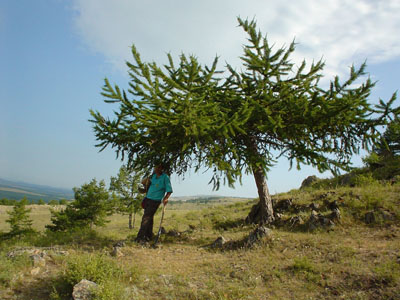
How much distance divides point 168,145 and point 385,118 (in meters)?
7.78

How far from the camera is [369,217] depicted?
28.2 ft

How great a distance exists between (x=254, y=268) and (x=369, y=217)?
5.00 meters

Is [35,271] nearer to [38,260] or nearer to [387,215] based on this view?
[38,260]

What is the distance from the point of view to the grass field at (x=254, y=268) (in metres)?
5.00

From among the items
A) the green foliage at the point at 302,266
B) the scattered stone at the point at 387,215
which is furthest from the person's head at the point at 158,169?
the scattered stone at the point at 387,215

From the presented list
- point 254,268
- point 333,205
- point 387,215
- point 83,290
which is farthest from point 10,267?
point 387,215

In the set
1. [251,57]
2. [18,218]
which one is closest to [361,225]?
[251,57]

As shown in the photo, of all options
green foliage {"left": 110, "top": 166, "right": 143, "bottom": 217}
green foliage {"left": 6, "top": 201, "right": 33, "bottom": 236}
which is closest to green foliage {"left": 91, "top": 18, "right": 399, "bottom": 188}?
green foliage {"left": 110, "top": 166, "right": 143, "bottom": 217}

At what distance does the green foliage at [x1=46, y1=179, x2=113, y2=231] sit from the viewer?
36.2 metres

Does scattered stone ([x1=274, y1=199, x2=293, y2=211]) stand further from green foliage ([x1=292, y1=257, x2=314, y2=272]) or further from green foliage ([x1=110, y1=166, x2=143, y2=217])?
green foliage ([x1=110, y1=166, x2=143, y2=217])

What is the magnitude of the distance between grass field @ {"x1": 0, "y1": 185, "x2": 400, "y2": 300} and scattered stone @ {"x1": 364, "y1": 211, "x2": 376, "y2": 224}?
12 centimetres

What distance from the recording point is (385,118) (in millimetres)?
9031

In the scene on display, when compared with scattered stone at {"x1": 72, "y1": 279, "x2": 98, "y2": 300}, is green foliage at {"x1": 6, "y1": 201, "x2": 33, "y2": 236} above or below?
below

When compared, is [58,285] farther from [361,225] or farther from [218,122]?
[361,225]
